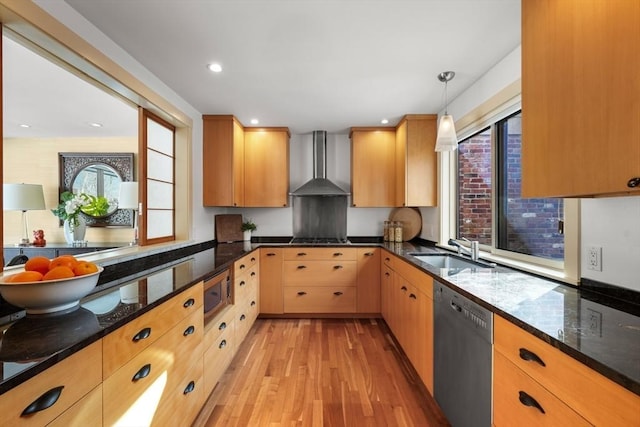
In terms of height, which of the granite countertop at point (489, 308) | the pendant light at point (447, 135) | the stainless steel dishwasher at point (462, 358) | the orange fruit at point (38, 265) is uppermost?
the pendant light at point (447, 135)

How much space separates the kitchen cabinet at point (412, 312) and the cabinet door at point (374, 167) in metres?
0.97

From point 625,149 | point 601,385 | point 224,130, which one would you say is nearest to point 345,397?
point 601,385

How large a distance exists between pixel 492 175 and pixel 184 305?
243 centimetres

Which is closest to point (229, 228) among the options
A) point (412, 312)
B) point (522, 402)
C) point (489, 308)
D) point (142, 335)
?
point (412, 312)

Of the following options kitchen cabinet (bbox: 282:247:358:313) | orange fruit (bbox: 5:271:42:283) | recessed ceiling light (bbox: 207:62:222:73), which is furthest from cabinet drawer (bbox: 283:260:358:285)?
orange fruit (bbox: 5:271:42:283)

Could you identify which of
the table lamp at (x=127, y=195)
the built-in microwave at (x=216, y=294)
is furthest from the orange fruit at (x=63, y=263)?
the table lamp at (x=127, y=195)

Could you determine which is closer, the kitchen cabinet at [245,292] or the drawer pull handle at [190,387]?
the drawer pull handle at [190,387]

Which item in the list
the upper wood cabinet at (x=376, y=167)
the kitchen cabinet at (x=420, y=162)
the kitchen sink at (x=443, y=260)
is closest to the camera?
the kitchen sink at (x=443, y=260)

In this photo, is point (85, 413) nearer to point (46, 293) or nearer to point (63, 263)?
point (46, 293)

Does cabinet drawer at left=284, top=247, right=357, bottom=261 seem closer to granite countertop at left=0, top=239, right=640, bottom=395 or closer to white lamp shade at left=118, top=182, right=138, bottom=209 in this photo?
granite countertop at left=0, top=239, right=640, bottom=395

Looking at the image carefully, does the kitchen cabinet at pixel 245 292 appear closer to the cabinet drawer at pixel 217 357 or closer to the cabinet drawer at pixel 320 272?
the cabinet drawer at pixel 217 357

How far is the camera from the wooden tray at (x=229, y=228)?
11.7ft

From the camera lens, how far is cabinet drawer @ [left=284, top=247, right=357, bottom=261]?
10.8 ft

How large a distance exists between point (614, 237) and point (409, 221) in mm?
2446
